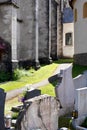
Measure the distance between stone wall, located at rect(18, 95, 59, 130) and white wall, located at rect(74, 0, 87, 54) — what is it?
16.1 meters

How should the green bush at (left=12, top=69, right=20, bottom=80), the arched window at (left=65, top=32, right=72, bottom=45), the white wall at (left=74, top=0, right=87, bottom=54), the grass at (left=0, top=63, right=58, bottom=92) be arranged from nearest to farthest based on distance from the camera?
the grass at (left=0, top=63, right=58, bottom=92) → the green bush at (left=12, top=69, right=20, bottom=80) → the white wall at (left=74, top=0, right=87, bottom=54) → the arched window at (left=65, top=32, right=72, bottom=45)

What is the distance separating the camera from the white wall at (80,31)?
25.3 meters

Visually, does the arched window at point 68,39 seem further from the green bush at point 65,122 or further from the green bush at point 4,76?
the green bush at point 65,122

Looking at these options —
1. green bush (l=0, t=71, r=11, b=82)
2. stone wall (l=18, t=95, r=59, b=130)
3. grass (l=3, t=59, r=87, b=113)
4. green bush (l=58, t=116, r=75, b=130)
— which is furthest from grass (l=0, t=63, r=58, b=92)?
stone wall (l=18, t=95, r=59, b=130)

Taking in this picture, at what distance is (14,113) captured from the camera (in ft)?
41.2

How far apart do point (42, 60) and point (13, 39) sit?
6.35 metres

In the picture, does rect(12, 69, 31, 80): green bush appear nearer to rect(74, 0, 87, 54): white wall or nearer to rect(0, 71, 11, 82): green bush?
rect(0, 71, 11, 82): green bush

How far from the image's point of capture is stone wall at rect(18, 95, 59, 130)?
345 inches

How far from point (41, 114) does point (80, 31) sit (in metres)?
17.4

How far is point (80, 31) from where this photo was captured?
1020 inches

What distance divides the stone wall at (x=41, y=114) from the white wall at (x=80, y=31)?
52.9ft

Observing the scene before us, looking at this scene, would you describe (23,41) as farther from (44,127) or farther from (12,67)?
(44,127)

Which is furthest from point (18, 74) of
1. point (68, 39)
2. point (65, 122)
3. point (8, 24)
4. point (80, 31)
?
point (68, 39)

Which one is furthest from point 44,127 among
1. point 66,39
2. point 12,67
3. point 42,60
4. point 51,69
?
point 66,39
